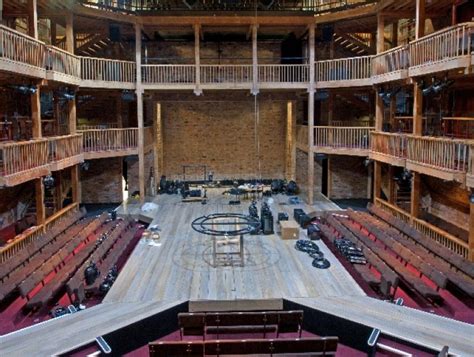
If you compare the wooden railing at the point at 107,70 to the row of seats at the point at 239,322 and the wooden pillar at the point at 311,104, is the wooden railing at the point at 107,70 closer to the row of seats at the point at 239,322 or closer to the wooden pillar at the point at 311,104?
the wooden pillar at the point at 311,104

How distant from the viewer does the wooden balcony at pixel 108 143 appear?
63.9 ft

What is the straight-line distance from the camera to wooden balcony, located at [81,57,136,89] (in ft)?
63.2

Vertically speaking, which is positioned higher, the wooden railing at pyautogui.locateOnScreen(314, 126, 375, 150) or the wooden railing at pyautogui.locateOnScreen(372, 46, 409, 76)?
the wooden railing at pyautogui.locateOnScreen(372, 46, 409, 76)

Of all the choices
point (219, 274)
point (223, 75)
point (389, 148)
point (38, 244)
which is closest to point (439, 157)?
point (389, 148)

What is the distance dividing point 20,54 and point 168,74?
28.5ft

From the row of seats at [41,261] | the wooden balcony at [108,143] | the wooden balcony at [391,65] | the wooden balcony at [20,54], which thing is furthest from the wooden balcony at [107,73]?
the wooden balcony at [391,65]

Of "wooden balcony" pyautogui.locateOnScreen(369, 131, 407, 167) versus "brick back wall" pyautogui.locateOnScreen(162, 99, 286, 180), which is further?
"brick back wall" pyautogui.locateOnScreen(162, 99, 286, 180)

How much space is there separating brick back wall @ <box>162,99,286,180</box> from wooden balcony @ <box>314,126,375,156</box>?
5267mm

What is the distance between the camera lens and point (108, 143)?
20.2 meters

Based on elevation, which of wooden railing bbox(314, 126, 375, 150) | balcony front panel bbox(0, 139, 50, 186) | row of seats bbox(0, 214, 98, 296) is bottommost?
row of seats bbox(0, 214, 98, 296)

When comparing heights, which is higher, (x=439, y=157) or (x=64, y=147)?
(x=64, y=147)

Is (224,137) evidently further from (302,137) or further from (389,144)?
(389,144)

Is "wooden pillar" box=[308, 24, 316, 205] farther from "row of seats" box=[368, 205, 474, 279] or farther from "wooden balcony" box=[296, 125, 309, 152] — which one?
"row of seats" box=[368, 205, 474, 279]

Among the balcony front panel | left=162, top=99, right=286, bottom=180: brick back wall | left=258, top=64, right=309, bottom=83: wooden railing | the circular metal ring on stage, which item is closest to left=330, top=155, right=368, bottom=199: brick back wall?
left=162, top=99, right=286, bottom=180: brick back wall
